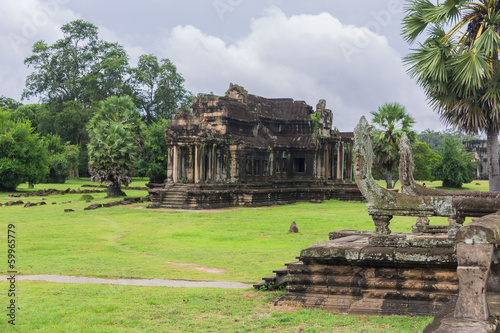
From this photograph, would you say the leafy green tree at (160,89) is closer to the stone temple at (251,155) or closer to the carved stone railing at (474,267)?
the stone temple at (251,155)

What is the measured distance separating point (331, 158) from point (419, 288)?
36.3m

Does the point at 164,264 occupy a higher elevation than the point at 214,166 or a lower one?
lower

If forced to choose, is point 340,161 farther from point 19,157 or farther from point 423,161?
point 19,157

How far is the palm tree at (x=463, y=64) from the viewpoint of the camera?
59.3 feet

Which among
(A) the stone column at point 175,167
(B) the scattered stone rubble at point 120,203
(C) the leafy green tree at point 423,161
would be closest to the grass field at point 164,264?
(B) the scattered stone rubble at point 120,203

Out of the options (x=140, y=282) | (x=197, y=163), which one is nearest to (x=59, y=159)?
(x=197, y=163)

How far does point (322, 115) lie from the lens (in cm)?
4391

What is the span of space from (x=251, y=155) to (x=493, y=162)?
21.8 meters

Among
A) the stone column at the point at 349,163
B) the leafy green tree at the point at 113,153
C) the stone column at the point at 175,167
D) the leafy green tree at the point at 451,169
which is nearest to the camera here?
the stone column at the point at 175,167

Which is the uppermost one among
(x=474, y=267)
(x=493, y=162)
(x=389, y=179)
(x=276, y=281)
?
(x=493, y=162)

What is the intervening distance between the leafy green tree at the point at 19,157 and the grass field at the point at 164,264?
49.2 feet

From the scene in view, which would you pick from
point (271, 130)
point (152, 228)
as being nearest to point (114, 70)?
point (271, 130)

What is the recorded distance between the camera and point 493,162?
1914 cm

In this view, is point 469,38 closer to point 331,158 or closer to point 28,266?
point 28,266
